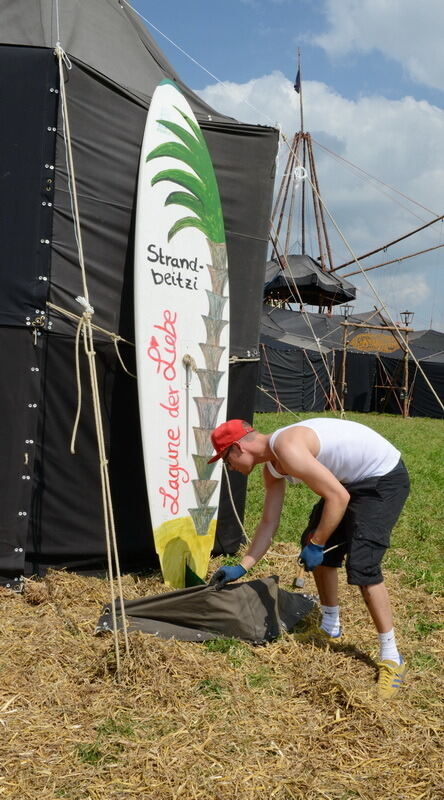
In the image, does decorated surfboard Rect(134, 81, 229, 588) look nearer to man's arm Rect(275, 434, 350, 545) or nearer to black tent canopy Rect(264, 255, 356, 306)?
man's arm Rect(275, 434, 350, 545)

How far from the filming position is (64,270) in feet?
14.6

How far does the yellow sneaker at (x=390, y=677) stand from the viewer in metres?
3.39

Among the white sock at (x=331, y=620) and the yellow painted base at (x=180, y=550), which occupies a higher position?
the yellow painted base at (x=180, y=550)

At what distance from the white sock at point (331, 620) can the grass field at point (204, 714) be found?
102 mm

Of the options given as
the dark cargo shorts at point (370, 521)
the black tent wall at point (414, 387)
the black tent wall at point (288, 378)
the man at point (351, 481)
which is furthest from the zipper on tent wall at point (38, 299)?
the black tent wall at point (414, 387)

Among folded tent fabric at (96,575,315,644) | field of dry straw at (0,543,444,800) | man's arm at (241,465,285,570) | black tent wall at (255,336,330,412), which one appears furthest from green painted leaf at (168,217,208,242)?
black tent wall at (255,336,330,412)

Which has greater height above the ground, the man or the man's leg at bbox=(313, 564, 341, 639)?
the man

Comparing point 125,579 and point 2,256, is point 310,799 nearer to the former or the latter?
point 125,579

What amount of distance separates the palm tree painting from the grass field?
0.66m

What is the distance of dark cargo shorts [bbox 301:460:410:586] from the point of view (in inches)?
137

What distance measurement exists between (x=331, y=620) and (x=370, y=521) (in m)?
0.77

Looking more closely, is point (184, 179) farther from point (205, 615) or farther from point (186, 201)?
point (205, 615)

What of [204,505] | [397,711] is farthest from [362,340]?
[397,711]

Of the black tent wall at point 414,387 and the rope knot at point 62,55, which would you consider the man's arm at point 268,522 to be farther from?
the black tent wall at point 414,387
